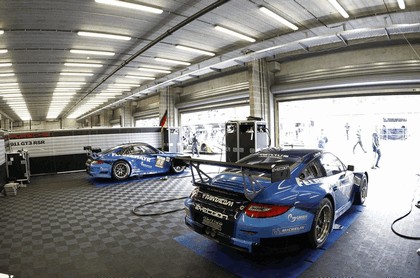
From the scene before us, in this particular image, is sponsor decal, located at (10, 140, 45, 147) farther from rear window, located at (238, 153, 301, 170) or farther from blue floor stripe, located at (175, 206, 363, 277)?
rear window, located at (238, 153, 301, 170)

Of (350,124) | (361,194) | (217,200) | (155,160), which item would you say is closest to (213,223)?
(217,200)

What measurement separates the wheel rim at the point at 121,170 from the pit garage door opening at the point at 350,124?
6.93 meters

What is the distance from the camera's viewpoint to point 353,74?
8781 millimetres

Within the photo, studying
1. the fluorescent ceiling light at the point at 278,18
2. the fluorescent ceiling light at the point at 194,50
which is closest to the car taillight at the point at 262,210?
the fluorescent ceiling light at the point at 278,18

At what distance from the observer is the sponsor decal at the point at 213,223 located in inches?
106

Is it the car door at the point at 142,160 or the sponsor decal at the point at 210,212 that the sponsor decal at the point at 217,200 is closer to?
the sponsor decal at the point at 210,212

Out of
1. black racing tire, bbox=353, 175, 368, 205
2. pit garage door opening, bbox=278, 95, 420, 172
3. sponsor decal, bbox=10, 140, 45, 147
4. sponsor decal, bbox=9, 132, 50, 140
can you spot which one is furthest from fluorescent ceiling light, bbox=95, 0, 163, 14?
pit garage door opening, bbox=278, 95, 420, 172

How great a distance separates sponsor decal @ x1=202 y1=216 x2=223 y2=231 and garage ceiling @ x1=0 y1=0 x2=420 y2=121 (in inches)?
178

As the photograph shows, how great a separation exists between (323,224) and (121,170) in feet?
20.6

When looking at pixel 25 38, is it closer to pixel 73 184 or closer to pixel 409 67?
pixel 73 184

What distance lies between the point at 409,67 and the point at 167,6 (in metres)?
7.68

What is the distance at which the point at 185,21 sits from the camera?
6.25 m

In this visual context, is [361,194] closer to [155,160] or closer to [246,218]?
[246,218]

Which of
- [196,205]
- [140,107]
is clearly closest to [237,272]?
[196,205]
